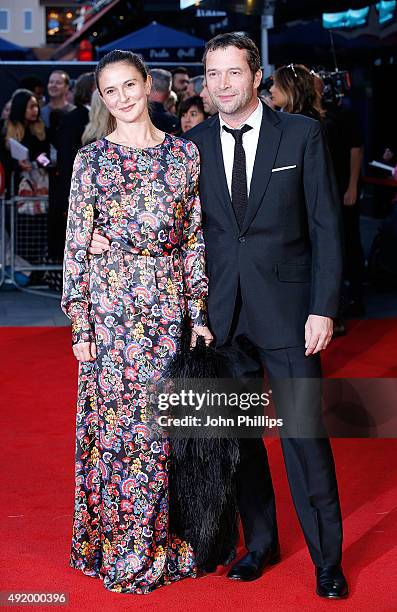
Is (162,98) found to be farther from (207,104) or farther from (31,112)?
(31,112)

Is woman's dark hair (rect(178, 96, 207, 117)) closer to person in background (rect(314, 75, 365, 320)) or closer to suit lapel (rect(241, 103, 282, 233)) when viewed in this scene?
person in background (rect(314, 75, 365, 320))

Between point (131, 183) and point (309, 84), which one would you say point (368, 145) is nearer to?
point (309, 84)

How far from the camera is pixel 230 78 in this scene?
3600 millimetres

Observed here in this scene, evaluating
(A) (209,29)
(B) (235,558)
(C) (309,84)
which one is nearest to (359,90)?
(A) (209,29)

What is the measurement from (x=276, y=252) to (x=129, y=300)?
20.0 inches

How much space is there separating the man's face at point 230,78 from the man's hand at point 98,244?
1.88 feet

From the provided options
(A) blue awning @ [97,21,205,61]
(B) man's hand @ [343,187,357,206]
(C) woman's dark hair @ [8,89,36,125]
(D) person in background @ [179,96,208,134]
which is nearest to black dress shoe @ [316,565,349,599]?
(D) person in background @ [179,96,208,134]

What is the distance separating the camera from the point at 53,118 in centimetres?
1120

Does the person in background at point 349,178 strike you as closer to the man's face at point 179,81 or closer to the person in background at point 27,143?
the person in background at point 27,143

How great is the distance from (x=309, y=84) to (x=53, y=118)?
4826 mm

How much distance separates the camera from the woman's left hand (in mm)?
3754

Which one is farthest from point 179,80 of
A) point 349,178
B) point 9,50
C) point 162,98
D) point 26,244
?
point 9,50

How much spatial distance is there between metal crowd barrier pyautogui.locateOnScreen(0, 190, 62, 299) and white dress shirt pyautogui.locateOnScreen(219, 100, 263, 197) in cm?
660

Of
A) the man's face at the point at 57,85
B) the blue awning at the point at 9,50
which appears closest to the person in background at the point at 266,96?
the man's face at the point at 57,85
